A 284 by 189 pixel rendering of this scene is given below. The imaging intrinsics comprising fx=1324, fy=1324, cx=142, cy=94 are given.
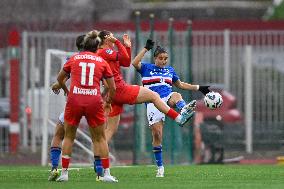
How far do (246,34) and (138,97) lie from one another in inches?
536

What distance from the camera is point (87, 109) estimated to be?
18.2 m

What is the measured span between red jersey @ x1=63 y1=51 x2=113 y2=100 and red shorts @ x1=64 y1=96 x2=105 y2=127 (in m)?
0.08

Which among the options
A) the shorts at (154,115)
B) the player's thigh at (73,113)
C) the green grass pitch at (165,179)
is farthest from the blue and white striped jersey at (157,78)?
the player's thigh at (73,113)

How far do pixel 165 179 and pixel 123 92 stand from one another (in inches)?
59.6

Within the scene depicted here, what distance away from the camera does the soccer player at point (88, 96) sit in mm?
18219

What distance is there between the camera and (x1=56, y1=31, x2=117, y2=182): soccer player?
1822 centimetres

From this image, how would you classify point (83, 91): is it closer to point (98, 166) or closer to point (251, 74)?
point (98, 166)

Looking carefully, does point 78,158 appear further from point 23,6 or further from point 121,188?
point 23,6

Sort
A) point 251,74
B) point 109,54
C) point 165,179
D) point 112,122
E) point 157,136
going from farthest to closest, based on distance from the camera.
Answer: point 251,74 → point 157,136 → point 112,122 → point 109,54 → point 165,179

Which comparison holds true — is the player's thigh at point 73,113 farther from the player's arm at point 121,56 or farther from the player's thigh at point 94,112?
the player's arm at point 121,56

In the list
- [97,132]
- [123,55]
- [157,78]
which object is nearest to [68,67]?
[97,132]

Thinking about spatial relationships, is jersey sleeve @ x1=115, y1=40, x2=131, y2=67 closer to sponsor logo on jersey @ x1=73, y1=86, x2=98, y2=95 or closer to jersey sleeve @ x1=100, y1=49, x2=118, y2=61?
jersey sleeve @ x1=100, y1=49, x2=118, y2=61

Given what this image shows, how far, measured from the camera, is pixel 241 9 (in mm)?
58312

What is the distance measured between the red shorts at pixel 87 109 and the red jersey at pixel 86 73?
0.08 m
